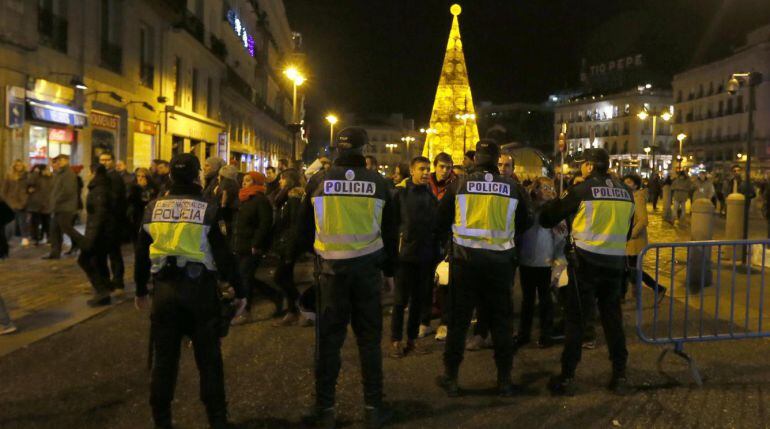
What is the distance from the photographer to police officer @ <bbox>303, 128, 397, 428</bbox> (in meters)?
4.35

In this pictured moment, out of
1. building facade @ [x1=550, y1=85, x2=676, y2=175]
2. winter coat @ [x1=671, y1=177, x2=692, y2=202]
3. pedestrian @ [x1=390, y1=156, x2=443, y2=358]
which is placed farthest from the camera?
building facade @ [x1=550, y1=85, x2=676, y2=175]

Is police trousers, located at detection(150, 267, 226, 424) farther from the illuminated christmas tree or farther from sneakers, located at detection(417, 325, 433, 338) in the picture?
the illuminated christmas tree

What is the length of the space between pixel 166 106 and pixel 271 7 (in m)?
25.0

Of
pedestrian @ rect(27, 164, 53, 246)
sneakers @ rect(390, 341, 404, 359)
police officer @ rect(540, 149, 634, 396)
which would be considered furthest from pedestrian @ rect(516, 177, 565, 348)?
pedestrian @ rect(27, 164, 53, 246)

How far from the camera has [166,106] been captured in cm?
2244

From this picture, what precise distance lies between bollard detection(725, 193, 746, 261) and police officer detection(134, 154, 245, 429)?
1017 cm

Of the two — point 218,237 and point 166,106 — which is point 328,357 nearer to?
point 218,237

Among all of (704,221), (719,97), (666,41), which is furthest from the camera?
(666,41)

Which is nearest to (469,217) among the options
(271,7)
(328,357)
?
(328,357)

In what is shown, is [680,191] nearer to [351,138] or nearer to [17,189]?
[17,189]

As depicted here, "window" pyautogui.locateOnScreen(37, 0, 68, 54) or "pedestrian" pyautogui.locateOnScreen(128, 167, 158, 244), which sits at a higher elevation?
"window" pyautogui.locateOnScreen(37, 0, 68, 54)

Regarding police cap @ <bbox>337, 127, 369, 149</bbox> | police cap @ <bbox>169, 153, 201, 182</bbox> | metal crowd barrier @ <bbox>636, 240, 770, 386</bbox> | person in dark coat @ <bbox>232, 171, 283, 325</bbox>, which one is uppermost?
police cap @ <bbox>337, 127, 369, 149</bbox>

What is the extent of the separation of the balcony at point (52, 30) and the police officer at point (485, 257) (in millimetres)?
13446

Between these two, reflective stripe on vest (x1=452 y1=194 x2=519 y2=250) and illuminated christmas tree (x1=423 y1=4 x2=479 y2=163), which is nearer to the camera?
reflective stripe on vest (x1=452 y1=194 x2=519 y2=250)
